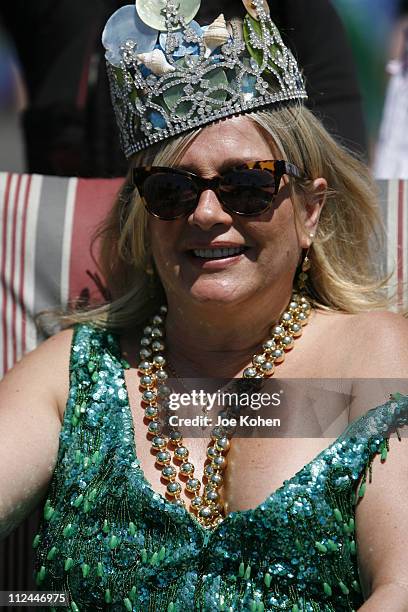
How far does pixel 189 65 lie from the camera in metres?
2.23

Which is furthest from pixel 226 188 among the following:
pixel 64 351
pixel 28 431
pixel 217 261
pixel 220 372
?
pixel 28 431

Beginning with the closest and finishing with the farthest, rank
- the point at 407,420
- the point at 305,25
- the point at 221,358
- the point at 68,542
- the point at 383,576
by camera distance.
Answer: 1. the point at 383,576
2. the point at 407,420
3. the point at 68,542
4. the point at 221,358
5. the point at 305,25

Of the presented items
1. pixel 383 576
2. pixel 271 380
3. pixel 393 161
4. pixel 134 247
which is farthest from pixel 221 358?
pixel 393 161

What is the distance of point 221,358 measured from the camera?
92.7 inches

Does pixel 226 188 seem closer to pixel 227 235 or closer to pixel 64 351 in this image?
pixel 227 235

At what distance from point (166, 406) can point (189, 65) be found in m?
0.72

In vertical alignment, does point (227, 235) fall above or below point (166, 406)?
above

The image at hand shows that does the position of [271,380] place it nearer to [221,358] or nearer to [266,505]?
[221,358]

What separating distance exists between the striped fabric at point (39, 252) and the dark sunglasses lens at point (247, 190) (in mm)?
734

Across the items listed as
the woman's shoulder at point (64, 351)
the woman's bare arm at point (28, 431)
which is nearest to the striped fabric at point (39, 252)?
the woman's shoulder at point (64, 351)

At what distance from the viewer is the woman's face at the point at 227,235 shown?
86.1 inches

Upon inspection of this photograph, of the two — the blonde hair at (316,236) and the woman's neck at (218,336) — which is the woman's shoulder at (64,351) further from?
the woman's neck at (218,336)

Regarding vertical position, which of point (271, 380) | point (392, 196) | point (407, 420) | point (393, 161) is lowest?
point (407, 420)

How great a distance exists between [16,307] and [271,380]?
0.88 m
